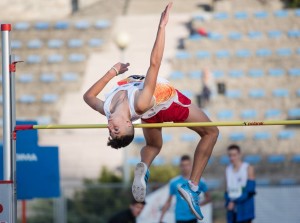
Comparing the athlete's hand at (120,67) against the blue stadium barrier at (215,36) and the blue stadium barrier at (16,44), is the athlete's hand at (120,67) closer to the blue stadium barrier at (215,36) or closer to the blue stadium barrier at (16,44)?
the blue stadium barrier at (215,36)

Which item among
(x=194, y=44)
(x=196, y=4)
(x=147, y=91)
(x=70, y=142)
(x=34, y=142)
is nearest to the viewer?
(x=147, y=91)

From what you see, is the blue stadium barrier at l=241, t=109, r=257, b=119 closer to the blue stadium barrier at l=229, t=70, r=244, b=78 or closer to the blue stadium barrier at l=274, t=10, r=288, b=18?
the blue stadium barrier at l=229, t=70, r=244, b=78

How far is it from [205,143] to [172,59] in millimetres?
13932

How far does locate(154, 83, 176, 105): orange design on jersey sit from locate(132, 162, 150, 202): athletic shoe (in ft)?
2.65

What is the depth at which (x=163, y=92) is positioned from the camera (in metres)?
9.21

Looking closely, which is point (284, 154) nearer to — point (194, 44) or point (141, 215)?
point (194, 44)

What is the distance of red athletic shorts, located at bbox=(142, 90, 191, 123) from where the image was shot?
938 centimetres

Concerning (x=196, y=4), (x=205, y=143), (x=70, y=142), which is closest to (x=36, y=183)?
(x=205, y=143)

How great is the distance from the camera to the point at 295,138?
822 inches

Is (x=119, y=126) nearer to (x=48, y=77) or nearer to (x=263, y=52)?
(x=263, y=52)

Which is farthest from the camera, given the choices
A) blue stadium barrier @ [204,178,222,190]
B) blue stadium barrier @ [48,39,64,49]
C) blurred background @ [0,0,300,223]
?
blue stadium barrier @ [48,39,64,49]

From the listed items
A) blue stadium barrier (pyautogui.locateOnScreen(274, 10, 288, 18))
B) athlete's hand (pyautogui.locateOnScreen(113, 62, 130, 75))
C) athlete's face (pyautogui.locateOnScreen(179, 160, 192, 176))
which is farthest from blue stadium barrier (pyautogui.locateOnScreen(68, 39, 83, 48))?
athlete's hand (pyautogui.locateOnScreen(113, 62, 130, 75))

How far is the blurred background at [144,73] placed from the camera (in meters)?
18.3

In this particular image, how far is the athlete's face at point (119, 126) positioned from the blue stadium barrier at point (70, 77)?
1510 cm
